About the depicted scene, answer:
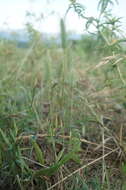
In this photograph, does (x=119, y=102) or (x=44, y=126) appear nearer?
(x=44, y=126)

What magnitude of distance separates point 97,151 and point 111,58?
0.37 meters

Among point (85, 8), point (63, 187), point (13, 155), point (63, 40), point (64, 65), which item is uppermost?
point (85, 8)

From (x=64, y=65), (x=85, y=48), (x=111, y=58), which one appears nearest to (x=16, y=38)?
(x=85, y=48)

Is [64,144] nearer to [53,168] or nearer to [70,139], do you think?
[70,139]

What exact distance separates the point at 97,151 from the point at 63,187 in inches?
9.8

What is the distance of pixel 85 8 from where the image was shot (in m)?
0.90

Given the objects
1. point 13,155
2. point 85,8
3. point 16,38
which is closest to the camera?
point 13,155

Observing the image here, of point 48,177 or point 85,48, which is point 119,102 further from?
point 85,48

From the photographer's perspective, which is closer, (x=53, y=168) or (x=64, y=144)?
(x=53, y=168)

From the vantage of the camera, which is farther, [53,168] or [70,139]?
[70,139]

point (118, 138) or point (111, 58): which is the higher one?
point (111, 58)

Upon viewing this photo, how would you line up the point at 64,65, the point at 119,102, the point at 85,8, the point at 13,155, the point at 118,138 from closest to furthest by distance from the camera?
the point at 13,155
the point at 85,8
the point at 118,138
the point at 64,65
the point at 119,102

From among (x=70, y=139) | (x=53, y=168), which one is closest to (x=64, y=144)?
(x=70, y=139)

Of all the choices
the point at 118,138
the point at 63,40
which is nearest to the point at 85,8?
the point at 63,40
